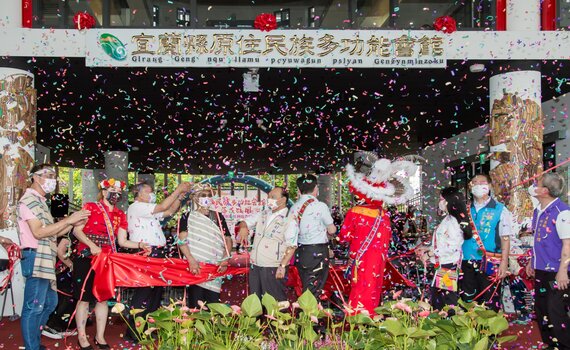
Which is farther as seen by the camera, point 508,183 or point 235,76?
point 235,76

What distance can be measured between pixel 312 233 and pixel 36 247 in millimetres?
2611

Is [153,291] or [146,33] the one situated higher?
[146,33]

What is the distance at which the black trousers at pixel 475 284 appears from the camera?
5.63 m

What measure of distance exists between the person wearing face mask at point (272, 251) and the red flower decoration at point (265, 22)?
3.06m

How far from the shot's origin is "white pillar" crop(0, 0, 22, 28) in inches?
321

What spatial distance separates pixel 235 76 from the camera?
385 inches

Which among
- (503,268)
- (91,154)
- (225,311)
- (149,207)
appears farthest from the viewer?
(91,154)

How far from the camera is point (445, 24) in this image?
8438 millimetres

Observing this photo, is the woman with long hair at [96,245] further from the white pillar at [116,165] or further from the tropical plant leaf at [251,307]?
the white pillar at [116,165]

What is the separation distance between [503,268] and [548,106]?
7154mm

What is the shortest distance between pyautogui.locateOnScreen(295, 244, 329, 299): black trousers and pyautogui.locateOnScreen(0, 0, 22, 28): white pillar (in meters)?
5.10

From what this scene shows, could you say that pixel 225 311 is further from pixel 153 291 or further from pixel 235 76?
pixel 235 76

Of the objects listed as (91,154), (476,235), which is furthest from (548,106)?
(91,154)

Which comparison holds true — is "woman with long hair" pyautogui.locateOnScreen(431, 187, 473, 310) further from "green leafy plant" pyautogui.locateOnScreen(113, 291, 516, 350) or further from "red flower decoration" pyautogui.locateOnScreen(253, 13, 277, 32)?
"red flower decoration" pyautogui.locateOnScreen(253, 13, 277, 32)
